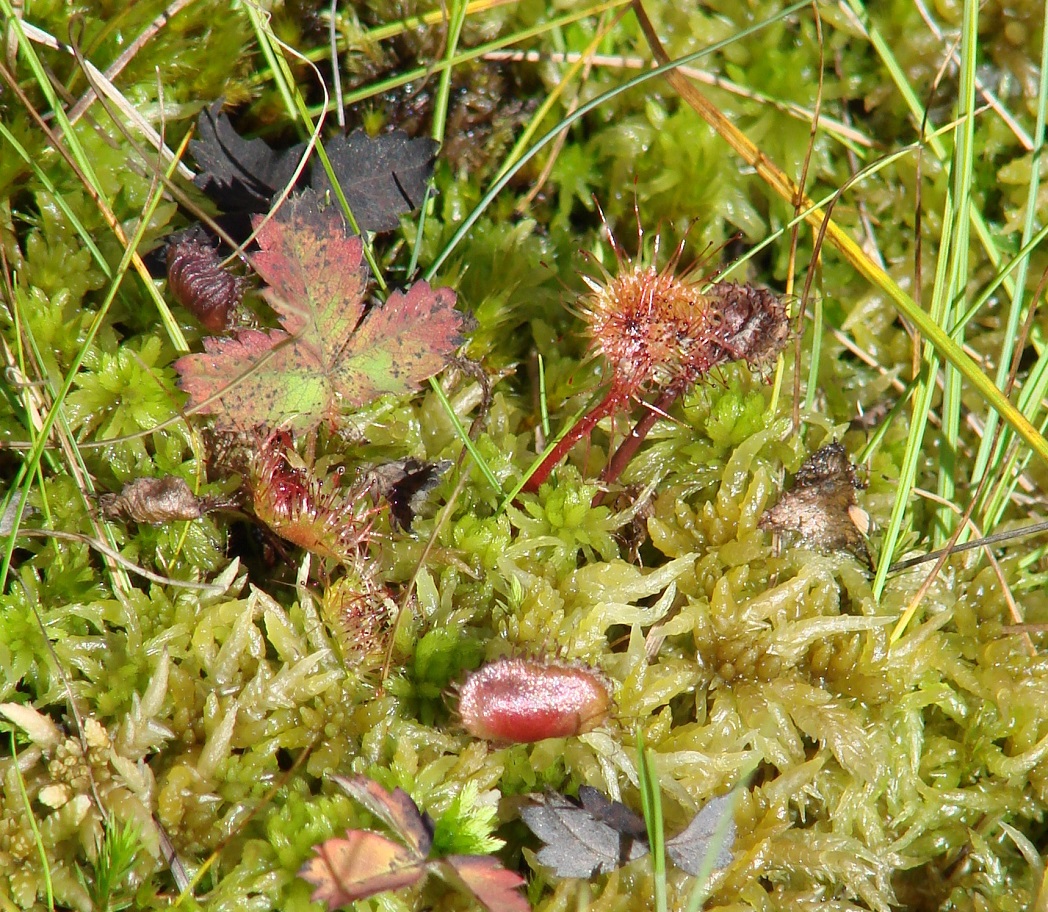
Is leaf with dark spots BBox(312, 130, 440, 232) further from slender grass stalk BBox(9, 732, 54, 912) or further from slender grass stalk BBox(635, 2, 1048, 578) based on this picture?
slender grass stalk BBox(9, 732, 54, 912)

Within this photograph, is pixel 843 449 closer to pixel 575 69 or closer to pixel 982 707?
pixel 982 707

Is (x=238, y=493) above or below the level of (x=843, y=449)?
above

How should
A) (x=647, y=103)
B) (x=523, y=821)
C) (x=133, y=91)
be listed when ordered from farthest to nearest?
1. (x=647, y=103)
2. (x=133, y=91)
3. (x=523, y=821)

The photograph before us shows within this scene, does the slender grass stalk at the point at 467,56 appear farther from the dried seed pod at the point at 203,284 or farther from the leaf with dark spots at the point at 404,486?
the leaf with dark spots at the point at 404,486

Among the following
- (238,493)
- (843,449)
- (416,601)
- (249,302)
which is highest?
(249,302)

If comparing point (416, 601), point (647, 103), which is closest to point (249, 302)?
point (416, 601)

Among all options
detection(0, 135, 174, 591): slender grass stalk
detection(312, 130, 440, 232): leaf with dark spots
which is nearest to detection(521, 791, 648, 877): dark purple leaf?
detection(0, 135, 174, 591): slender grass stalk
